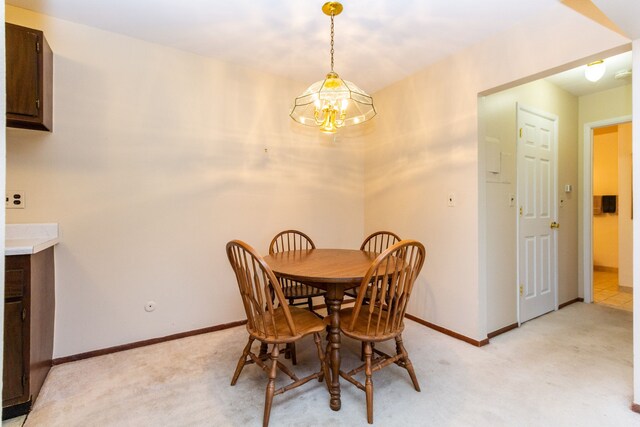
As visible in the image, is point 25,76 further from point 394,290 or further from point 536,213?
point 536,213

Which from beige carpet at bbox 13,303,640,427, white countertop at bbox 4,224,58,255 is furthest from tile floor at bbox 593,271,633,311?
white countertop at bbox 4,224,58,255

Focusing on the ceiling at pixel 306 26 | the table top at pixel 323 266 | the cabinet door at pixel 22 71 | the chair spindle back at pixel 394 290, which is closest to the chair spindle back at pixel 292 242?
the table top at pixel 323 266

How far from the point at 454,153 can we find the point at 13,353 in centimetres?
315

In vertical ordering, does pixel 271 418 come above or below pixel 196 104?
below

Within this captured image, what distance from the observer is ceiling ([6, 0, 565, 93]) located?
1993mm

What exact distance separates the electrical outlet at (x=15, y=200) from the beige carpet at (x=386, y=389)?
112cm

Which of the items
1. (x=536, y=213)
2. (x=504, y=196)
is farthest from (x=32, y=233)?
(x=536, y=213)

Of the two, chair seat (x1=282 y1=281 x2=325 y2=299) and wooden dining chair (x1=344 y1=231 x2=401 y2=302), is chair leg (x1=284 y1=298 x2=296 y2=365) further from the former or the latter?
wooden dining chair (x1=344 y1=231 x2=401 y2=302)

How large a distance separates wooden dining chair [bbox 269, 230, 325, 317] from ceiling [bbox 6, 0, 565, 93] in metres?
1.58

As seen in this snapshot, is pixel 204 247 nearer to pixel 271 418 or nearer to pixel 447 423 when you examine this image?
pixel 271 418

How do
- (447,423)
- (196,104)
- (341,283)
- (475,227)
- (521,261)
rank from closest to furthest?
(447,423) < (341,283) < (475,227) < (196,104) < (521,261)

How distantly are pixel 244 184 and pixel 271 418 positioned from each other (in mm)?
1896

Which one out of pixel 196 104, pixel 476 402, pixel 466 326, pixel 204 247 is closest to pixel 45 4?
pixel 196 104

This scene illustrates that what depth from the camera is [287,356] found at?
222 cm
